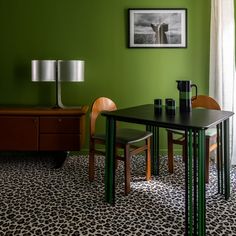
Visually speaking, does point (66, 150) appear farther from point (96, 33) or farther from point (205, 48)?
point (205, 48)

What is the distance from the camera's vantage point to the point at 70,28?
371 centimetres

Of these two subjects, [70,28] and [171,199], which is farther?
[70,28]

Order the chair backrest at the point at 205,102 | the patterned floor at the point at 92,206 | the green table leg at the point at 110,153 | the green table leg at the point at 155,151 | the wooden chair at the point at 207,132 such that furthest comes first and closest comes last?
the green table leg at the point at 155,151
the chair backrest at the point at 205,102
the wooden chair at the point at 207,132
the green table leg at the point at 110,153
the patterned floor at the point at 92,206

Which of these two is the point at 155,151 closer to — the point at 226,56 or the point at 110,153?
the point at 110,153

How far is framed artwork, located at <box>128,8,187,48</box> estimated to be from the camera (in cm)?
364

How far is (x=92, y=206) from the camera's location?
2357 millimetres

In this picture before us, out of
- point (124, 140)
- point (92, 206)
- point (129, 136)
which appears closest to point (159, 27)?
point (129, 136)

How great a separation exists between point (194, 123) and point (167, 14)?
7.19 ft

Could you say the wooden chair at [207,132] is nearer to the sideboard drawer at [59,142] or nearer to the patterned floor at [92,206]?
the patterned floor at [92,206]

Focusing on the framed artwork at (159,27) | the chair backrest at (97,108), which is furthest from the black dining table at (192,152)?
the framed artwork at (159,27)

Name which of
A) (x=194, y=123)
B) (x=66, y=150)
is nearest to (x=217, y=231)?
(x=194, y=123)

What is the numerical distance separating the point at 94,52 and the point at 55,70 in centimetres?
64

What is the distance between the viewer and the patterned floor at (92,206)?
6.61 feet

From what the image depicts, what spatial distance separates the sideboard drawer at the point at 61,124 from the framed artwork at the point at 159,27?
133 centimetres
